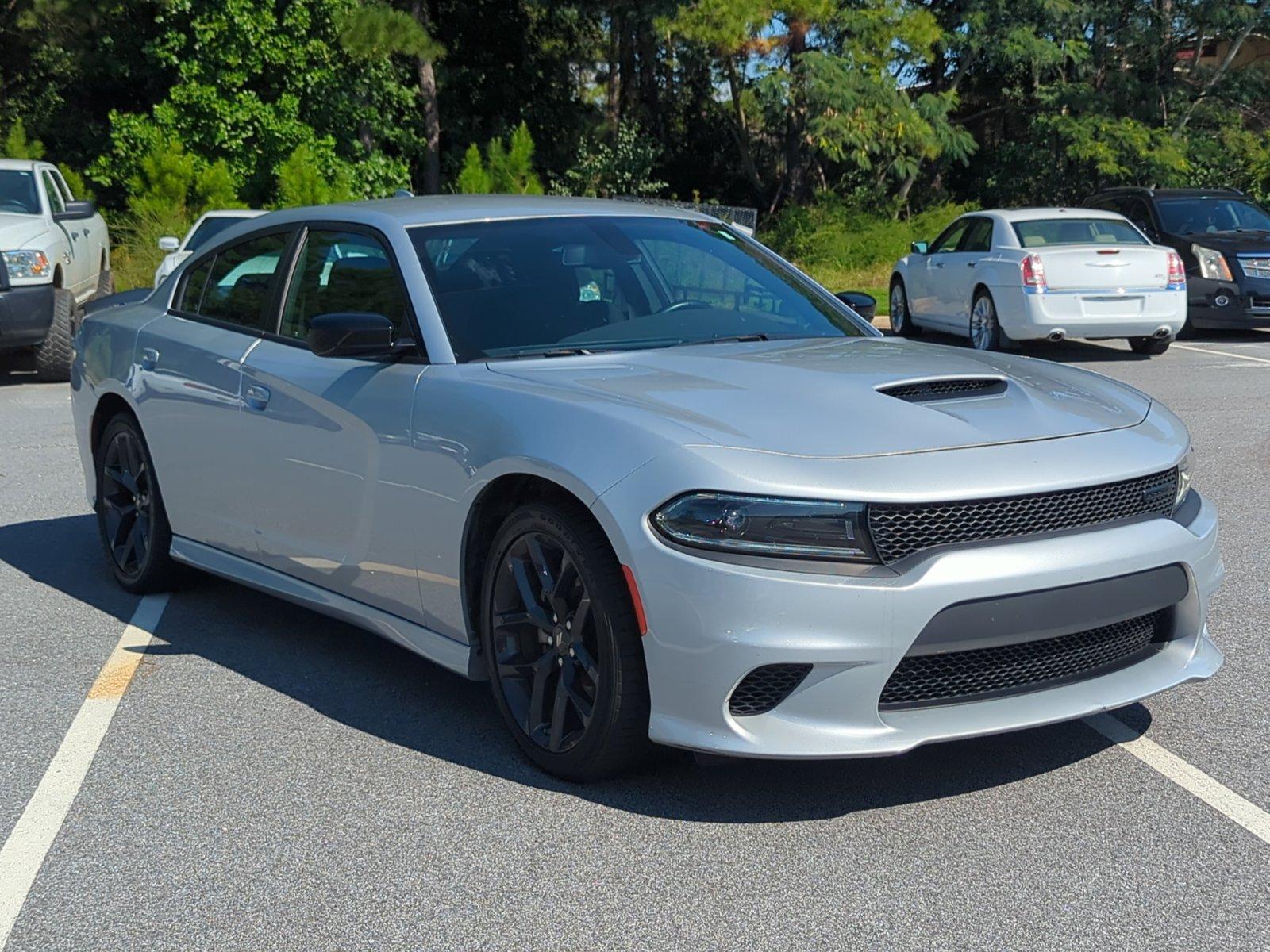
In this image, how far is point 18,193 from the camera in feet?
49.0

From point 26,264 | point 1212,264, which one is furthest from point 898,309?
point 26,264

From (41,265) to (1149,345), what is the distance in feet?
34.9

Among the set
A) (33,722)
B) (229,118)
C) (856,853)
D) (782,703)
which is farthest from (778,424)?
(229,118)

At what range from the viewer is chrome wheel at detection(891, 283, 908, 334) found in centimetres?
1827

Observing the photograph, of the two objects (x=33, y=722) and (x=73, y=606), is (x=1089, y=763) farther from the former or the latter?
(x=73, y=606)

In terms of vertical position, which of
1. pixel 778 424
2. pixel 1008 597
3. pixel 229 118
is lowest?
pixel 229 118

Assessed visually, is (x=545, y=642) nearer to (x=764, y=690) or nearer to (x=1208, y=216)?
(x=764, y=690)

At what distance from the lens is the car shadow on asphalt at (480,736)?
4.03 meters

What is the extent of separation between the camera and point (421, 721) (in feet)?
15.5

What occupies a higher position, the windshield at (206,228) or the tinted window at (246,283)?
the tinted window at (246,283)

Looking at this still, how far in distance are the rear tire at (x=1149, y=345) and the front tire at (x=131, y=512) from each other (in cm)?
1150

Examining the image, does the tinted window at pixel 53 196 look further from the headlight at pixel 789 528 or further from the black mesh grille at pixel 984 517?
the black mesh grille at pixel 984 517

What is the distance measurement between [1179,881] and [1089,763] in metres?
0.76

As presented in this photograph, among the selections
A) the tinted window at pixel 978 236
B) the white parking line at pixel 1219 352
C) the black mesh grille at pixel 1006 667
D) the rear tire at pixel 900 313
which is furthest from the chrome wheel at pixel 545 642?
the rear tire at pixel 900 313
